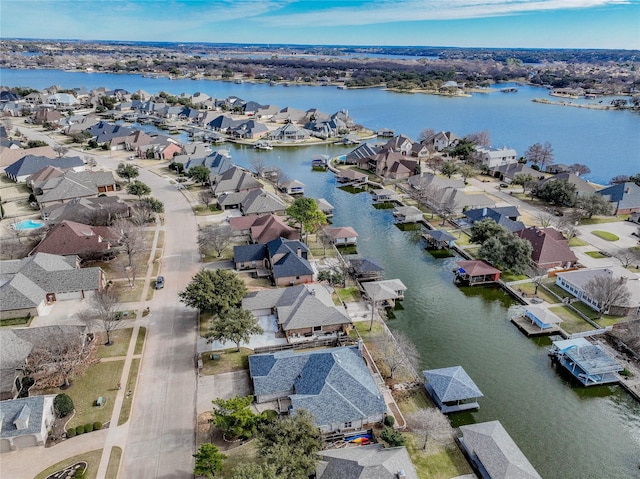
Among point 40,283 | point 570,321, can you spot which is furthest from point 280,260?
point 570,321

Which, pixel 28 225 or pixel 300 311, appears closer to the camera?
pixel 300 311

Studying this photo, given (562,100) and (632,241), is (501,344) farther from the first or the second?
(562,100)

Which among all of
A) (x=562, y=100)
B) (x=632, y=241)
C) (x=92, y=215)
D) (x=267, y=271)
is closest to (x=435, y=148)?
(x=632, y=241)

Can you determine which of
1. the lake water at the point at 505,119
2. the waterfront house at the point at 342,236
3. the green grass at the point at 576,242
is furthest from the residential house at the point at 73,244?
the lake water at the point at 505,119

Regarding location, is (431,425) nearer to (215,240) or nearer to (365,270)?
(365,270)

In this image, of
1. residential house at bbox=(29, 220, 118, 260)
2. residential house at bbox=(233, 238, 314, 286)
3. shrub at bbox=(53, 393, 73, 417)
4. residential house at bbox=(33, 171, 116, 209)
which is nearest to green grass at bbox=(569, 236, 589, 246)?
residential house at bbox=(233, 238, 314, 286)

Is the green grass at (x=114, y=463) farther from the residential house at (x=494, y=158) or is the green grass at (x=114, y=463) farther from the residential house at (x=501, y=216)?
the residential house at (x=494, y=158)
